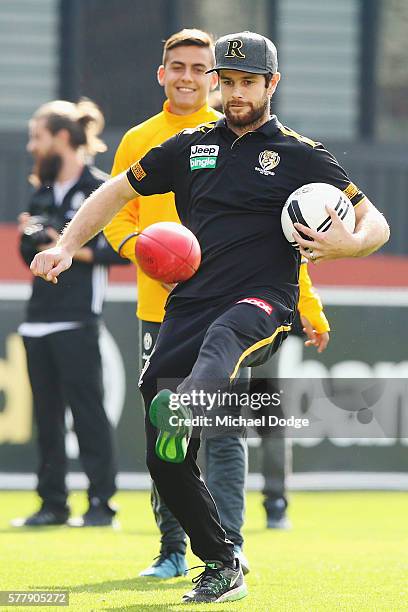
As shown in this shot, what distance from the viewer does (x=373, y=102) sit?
17.2m

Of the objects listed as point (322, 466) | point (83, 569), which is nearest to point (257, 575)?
point (83, 569)

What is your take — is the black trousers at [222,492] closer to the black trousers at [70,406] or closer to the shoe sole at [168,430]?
the shoe sole at [168,430]

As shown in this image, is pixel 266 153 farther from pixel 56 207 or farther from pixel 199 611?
pixel 56 207

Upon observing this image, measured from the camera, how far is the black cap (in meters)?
6.00

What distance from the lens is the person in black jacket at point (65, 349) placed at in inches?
360

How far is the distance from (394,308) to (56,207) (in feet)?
10.9

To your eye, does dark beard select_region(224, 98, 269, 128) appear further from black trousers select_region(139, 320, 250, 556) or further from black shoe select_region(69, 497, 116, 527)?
black shoe select_region(69, 497, 116, 527)

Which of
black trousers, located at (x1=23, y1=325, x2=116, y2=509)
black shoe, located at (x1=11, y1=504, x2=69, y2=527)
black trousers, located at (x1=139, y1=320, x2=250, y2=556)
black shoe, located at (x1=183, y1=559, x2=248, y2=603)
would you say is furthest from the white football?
black shoe, located at (x1=11, y1=504, x2=69, y2=527)

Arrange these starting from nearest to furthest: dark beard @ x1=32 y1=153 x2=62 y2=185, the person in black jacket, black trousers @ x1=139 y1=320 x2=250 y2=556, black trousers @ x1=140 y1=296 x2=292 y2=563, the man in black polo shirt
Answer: black trousers @ x1=140 y1=296 x2=292 y2=563 < the man in black polo shirt < black trousers @ x1=139 y1=320 x2=250 y2=556 < the person in black jacket < dark beard @ x1=32 y1=153 x2=62 y2=185

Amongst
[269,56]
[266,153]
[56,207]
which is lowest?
[56,207]

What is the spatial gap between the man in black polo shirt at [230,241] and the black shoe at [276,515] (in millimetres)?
3107

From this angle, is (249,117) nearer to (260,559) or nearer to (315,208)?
(315,208)

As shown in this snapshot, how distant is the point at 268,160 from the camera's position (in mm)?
6055

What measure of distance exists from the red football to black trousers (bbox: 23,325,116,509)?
10.4ft
